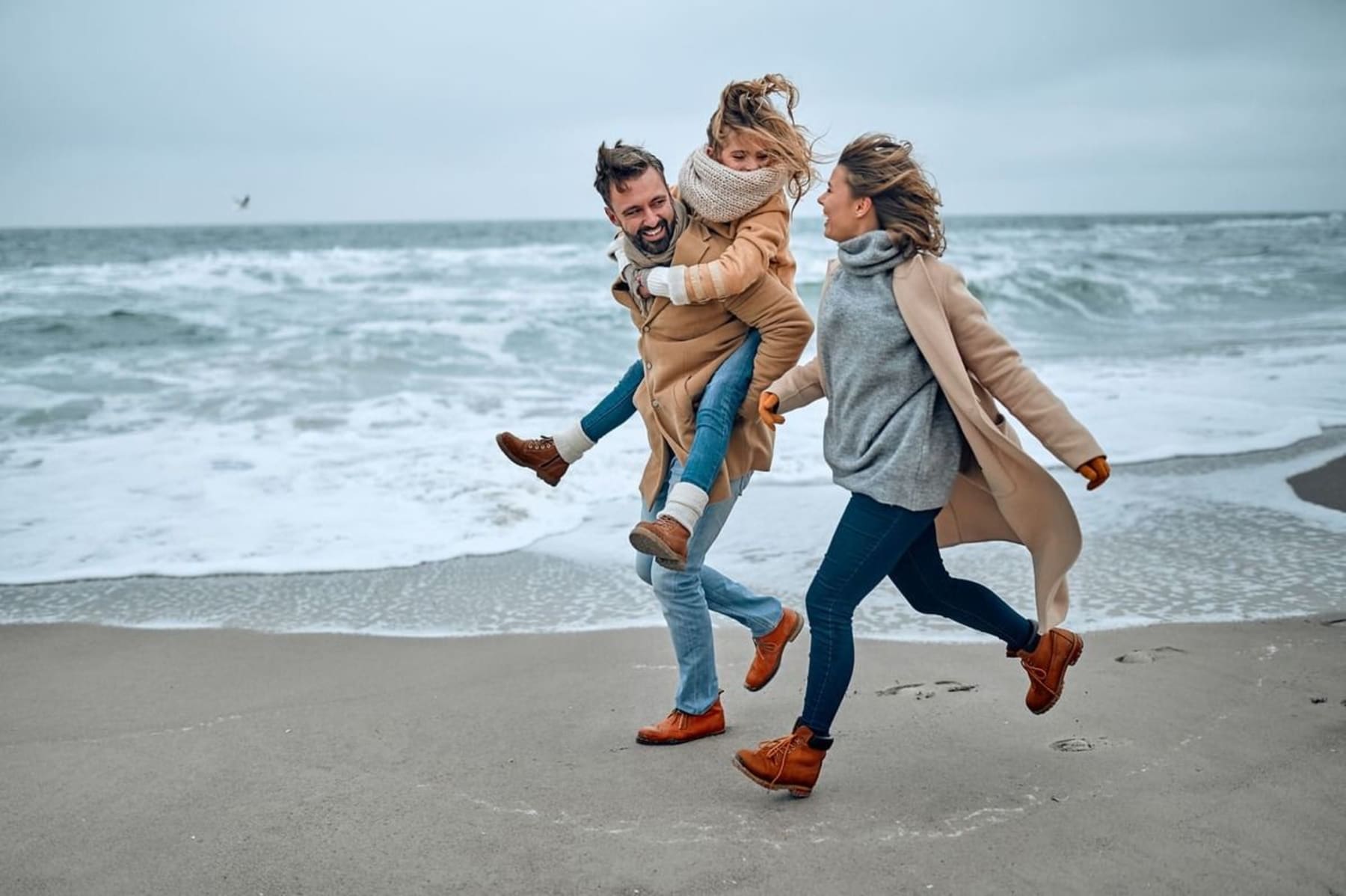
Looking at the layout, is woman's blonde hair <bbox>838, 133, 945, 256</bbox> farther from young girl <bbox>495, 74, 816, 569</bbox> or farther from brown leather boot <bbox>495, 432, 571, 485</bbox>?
brown leather boot <bbox>495, 432, 571, 485</bbox>

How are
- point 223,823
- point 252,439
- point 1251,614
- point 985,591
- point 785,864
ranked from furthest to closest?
point 252,439
point 1251,614
point 985,591
point 223,823
point 785,864

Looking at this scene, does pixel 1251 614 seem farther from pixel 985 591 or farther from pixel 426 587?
pixel 426 587

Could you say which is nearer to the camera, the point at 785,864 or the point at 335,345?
the point at 785,864

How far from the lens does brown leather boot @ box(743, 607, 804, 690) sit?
11.8ft

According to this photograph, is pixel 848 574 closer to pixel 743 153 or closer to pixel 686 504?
pixel 686 504

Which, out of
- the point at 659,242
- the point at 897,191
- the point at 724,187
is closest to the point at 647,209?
the point at 659,242

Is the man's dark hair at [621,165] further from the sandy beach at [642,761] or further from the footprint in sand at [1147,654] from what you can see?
the footprint in sand at [1147,654]

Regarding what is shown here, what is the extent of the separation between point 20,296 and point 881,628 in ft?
70.6

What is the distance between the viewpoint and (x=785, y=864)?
8.93 feet

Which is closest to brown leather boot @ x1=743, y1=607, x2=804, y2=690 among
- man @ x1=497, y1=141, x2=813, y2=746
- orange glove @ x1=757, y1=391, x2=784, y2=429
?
man @ x1=497, y1=141, x2=813, y2=746

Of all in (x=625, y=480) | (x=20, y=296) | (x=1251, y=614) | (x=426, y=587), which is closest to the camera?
(x=1251, y=614)

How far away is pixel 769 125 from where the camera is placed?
325 centimetres

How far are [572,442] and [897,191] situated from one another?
1.37 metres

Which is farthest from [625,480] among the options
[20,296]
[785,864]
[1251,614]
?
[20,296]
